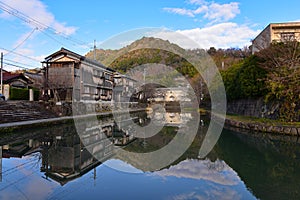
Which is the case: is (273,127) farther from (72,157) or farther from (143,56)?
(143,56)

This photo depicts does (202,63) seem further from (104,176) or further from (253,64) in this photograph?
(104,176)

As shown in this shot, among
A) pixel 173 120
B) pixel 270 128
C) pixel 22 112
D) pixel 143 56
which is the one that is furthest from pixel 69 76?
pixel 270 128

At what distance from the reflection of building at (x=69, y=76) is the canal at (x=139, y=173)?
13.8 meters

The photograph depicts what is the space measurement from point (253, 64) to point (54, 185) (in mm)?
14184

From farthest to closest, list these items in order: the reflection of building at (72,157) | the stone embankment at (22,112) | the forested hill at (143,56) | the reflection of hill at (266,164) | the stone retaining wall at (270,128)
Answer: the forested hill at (143,56) < the stone embankment at (22,112) < the stone retaining wall at (270,128) < the reflection of building at (72,157) < the reflection of hill at (266,164)

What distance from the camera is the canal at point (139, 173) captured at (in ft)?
12.0

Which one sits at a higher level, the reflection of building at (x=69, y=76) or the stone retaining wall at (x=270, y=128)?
the reflection of building at (x=69, y=76)

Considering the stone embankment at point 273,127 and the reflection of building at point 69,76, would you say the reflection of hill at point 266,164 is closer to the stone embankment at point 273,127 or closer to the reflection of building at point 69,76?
the stone embankment at point 273,127

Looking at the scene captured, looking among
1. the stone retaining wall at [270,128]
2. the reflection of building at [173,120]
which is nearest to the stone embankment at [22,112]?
the reflection of building at [173,120]

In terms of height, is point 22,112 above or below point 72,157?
above

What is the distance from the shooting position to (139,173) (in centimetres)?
484

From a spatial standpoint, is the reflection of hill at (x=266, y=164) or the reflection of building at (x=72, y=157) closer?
the reflection of hill at (x=266, y=164)

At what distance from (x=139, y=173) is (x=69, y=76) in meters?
18.5

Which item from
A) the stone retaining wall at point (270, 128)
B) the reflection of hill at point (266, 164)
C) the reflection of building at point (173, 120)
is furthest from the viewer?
the reflection of building at point (173, 120)
